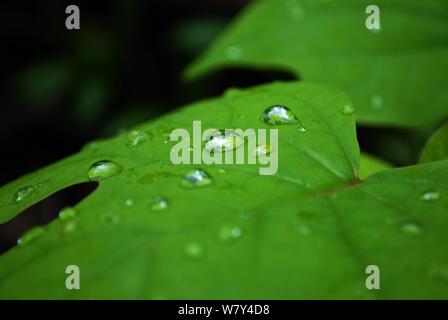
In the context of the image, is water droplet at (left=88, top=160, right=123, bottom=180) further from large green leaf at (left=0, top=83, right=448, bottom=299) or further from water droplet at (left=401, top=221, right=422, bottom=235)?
water droplet at (left=401, top=221, right=422, bottom=235)

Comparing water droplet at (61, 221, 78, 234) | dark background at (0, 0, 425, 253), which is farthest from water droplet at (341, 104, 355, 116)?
dark background at (0, 0, 425, 253)

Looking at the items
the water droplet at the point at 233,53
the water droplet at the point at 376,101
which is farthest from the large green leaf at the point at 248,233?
Result: the water droplet at the point at 233,53

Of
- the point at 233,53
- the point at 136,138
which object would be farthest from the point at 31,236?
the point at 233,53

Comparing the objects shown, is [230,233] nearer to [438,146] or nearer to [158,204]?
[158,204]

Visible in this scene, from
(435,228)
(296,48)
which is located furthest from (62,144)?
(435,228)

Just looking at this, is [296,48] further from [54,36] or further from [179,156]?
[54,36]

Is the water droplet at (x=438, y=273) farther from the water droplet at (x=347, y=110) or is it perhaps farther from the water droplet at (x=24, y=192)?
the water droplet at (x=24, y=192)
